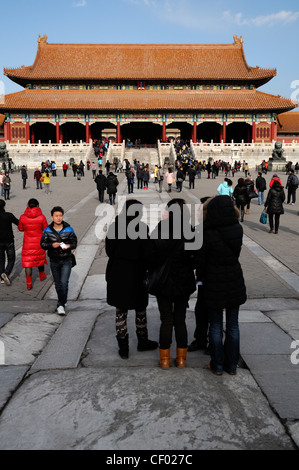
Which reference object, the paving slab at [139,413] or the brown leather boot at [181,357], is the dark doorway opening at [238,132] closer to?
the brown leather boot at [181,357]

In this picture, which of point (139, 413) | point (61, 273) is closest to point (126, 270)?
point (139, 413)

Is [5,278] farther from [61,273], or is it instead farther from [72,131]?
[72,131]

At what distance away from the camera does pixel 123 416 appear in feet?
10.0

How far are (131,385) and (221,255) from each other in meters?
1.37

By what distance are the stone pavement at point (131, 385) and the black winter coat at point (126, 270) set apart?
2.10 ft

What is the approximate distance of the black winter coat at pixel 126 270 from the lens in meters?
3.85

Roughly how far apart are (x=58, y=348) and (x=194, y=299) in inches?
93.4

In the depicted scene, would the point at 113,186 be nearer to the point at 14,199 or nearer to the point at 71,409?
the point at 14,199

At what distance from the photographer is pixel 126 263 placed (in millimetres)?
3896

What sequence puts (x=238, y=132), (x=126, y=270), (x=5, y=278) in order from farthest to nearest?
(x=238, y=132), (x=5, y=278), (x=126, y=270)

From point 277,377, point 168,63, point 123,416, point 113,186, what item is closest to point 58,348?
point 123,416

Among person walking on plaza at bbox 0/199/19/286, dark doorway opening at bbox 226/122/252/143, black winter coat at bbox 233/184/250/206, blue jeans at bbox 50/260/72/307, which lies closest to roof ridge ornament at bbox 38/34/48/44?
dark doorway opening at bbox 226/122/252/143

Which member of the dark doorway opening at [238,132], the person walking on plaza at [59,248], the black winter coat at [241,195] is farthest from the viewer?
the dark doorway opening at [238,132]

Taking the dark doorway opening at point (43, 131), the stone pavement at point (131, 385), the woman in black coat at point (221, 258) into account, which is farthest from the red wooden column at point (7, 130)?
the woman in black coat at point (221, 258)
